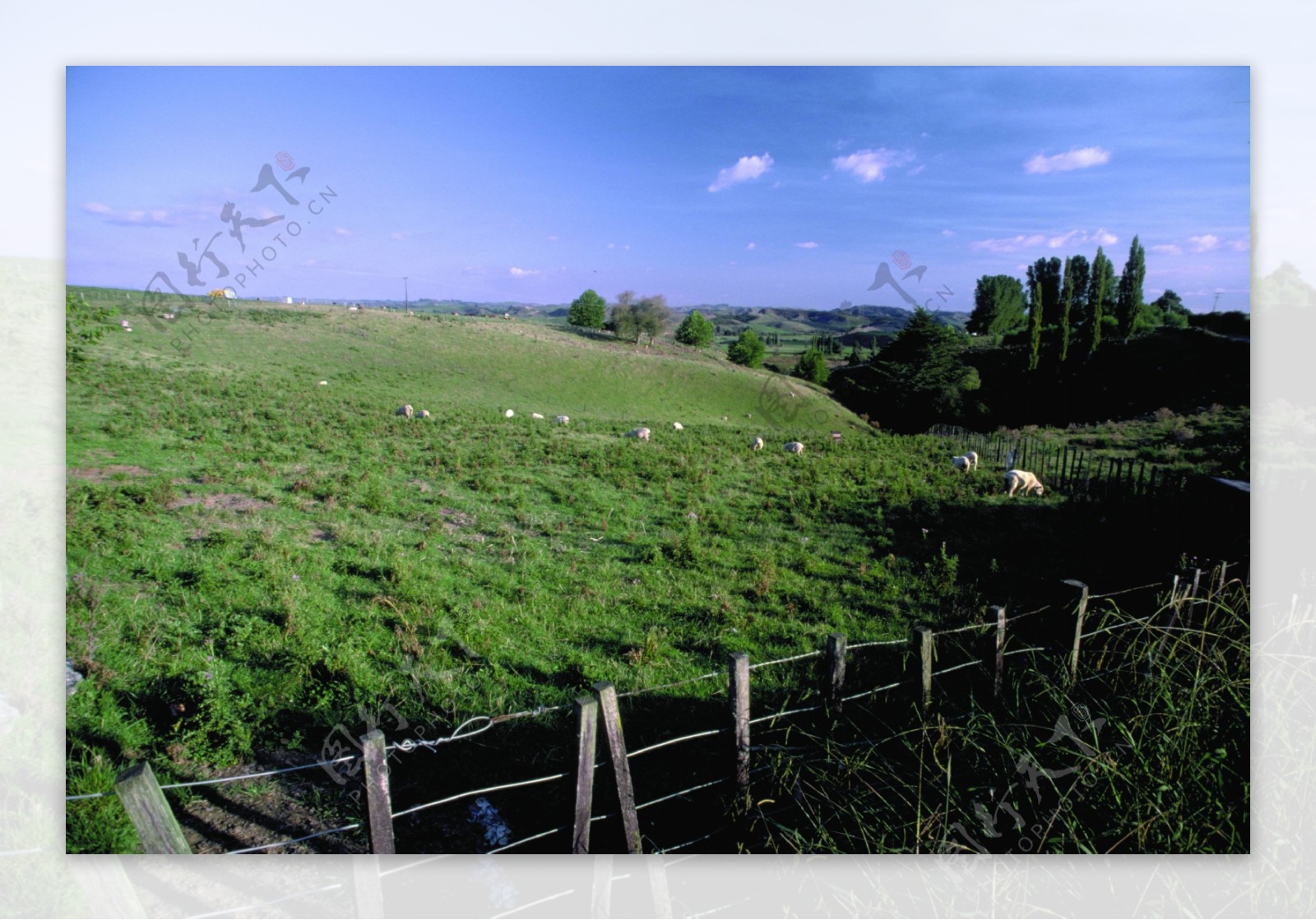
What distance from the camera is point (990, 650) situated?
136 inches

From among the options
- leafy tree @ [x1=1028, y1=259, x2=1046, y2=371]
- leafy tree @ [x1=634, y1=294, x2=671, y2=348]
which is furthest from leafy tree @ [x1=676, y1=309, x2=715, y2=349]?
leafy tree @ [x1=1028, y1=259, x2=1046, y2=371]

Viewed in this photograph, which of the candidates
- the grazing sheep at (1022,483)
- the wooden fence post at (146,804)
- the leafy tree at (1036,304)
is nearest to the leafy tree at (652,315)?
the leafy tree at (1036,304)

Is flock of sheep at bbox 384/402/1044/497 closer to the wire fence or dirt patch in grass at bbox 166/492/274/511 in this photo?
dirt patch in grass at bbox 166/492/274/511

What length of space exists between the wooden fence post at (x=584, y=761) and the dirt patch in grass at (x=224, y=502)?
209 inches

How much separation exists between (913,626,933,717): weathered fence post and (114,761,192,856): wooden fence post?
3.05 meters

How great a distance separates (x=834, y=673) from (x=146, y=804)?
9.00 feet

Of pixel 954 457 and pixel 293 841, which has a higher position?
pixel 954 457

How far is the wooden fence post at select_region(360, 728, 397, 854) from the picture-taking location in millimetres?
2104

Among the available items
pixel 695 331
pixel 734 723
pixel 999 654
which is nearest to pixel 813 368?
pixel 695 331

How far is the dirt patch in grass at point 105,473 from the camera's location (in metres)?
5.17

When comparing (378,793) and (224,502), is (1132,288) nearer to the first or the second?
(378,793)

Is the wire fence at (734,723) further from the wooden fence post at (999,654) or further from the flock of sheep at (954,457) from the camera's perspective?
the flock of sheep at (954,457)

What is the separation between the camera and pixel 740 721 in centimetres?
288

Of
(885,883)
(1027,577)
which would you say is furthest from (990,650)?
(1027,577)
